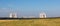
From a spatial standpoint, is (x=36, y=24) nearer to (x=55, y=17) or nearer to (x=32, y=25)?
(x=32, y=25)

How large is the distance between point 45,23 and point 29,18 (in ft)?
3.54

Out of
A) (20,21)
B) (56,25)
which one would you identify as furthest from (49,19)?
(20,21)

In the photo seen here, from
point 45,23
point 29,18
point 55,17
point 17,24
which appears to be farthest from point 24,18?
point 55,17

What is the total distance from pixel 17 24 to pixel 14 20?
411 mm

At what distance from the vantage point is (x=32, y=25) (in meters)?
6.06

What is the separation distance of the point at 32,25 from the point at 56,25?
1.42m

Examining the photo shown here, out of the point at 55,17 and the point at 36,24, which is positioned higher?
the point at 55,17

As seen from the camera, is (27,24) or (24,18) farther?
(24,18)

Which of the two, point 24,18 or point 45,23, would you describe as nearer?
point 45,23

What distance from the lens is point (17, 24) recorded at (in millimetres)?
6238

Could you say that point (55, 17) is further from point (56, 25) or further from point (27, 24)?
point (27, 24)

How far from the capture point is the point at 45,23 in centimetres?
636

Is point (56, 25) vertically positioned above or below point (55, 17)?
below

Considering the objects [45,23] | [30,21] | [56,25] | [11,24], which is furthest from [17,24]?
[56,25]
